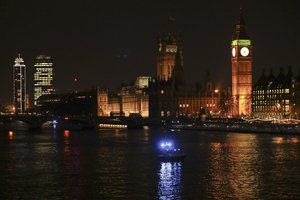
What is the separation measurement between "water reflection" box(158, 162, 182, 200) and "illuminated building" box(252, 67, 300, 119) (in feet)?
241

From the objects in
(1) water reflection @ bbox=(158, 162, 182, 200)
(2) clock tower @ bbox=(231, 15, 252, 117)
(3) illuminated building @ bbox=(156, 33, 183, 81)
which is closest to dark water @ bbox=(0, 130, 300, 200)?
(1) water reflection @ bbox=(158, 162, 182, 200)

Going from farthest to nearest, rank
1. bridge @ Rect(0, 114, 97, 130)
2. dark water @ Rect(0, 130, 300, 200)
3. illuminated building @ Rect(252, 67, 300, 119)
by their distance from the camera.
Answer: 1. illuminated building @ Rect(252, 67, 300, 119)
2. bridge @ Rect(0, 114, 97, 130)
3. dark water @ Rect(0, 130, 300, 200)

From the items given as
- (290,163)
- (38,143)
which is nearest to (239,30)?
(38,143)

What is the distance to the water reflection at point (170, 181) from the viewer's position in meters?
42.0

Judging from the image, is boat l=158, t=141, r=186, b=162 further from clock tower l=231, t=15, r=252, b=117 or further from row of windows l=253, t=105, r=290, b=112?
clock tower l=231, t=15, r=252, b=117

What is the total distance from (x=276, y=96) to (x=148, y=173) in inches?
3472

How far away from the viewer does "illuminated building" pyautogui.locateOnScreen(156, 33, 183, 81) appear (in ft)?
613

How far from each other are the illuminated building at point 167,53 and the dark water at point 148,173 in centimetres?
11235

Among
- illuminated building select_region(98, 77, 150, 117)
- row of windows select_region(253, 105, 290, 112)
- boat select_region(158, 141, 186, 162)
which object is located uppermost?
illuminated building select_region(98, 77, 150, 117)

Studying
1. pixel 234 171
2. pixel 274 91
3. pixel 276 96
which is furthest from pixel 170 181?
pixel 274 91

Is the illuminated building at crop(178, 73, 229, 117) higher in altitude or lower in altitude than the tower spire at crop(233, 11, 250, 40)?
lower

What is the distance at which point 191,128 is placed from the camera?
12112cm

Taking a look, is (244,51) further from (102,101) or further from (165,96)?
(102,101)

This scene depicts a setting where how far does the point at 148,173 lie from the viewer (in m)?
50.8
